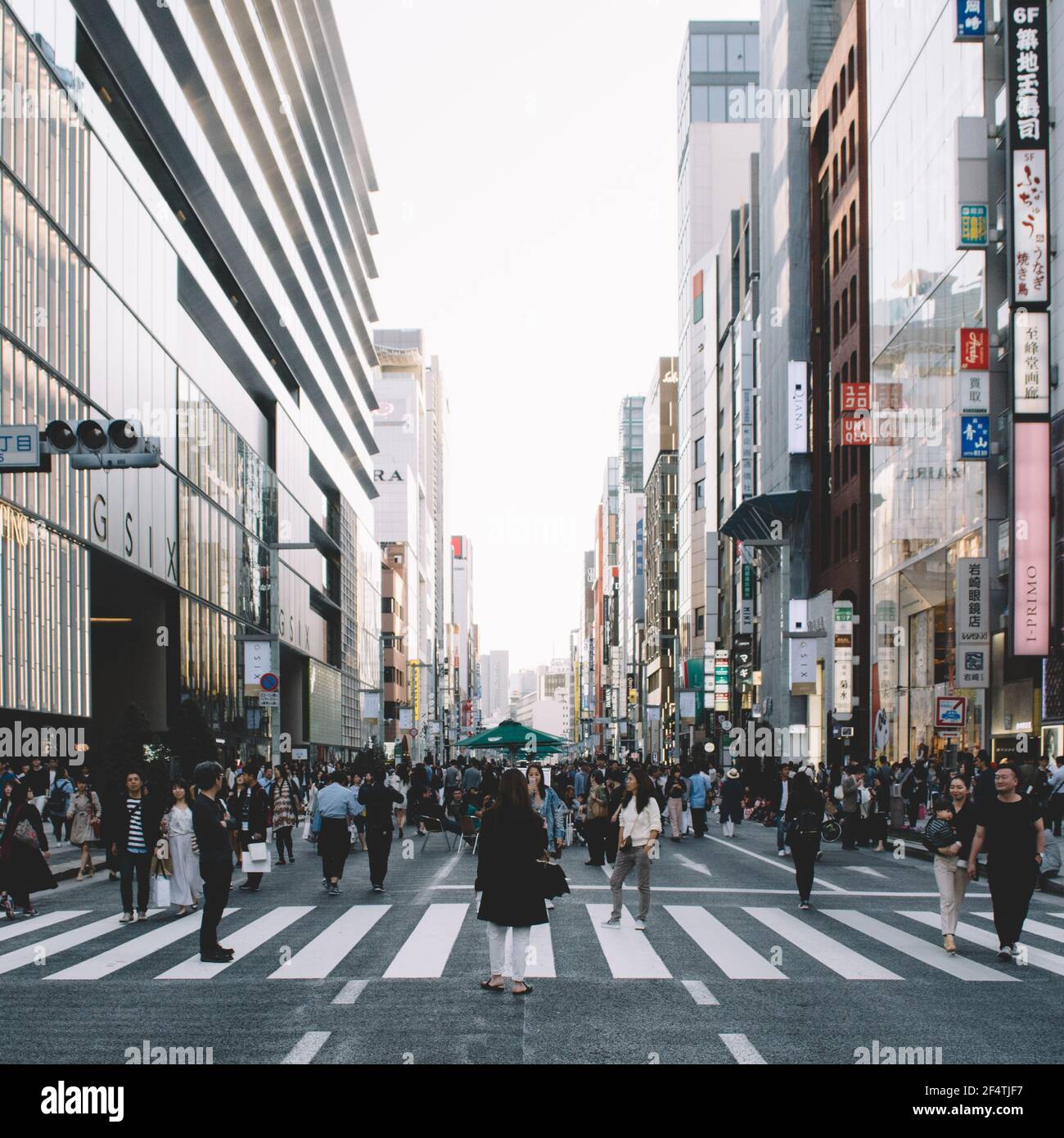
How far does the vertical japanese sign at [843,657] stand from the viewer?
52562mm

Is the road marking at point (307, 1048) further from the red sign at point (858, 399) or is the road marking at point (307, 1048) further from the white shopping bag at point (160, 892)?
the red sign at point (858, 399)

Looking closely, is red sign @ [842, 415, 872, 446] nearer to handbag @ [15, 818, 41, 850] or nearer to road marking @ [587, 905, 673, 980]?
Answer: road marking @ [587, 905, 673, 980]

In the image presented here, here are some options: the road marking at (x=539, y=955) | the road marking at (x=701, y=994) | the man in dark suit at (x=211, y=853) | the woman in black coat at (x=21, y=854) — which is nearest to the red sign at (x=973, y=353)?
the road marking at (x=539, y=955)

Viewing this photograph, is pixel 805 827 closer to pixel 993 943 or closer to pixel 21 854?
pixel 993 943

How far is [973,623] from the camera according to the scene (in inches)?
1419

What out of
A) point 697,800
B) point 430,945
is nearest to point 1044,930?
point 430,945

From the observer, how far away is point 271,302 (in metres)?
59.8

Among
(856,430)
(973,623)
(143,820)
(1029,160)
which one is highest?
(1029,160)

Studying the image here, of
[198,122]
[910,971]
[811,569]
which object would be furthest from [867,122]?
[910,971]

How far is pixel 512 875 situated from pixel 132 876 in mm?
7443

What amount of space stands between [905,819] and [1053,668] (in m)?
5.99

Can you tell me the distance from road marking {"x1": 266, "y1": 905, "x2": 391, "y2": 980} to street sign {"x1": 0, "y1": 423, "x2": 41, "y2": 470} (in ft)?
23.2

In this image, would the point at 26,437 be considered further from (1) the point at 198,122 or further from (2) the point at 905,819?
(1) the point at 198,122

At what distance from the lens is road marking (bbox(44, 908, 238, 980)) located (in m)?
12.4
